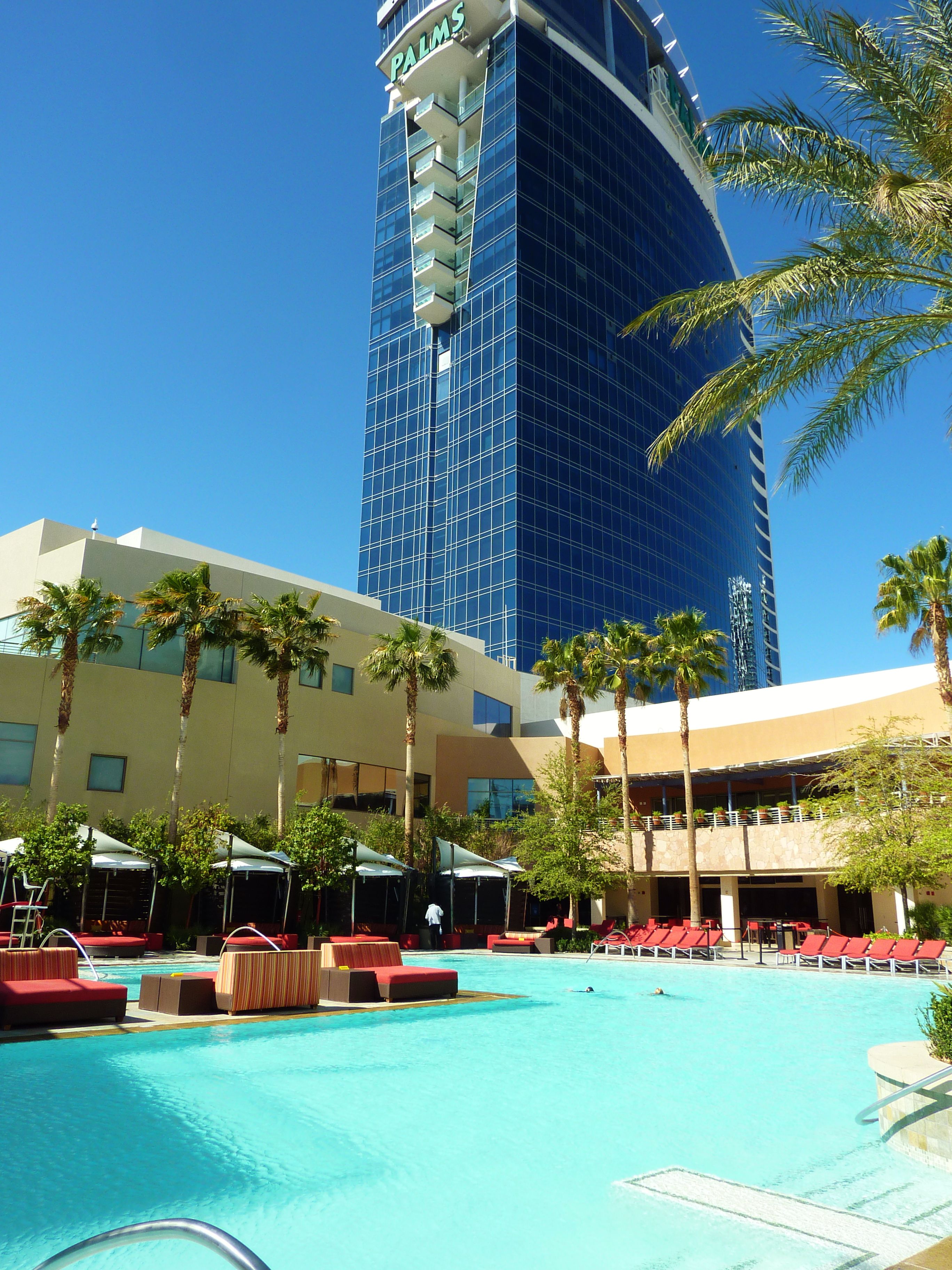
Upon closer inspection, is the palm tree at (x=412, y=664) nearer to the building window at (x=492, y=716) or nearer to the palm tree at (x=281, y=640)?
the palm tree at (x=281, y=640)

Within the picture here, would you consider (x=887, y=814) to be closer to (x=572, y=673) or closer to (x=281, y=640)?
(x=572, y=673)

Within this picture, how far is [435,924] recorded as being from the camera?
32625 millimetres

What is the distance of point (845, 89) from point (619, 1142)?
11.6 metres

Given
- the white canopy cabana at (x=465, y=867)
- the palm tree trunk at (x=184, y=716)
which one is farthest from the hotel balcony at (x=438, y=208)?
the white canopy cabana at (x=465, y=867)

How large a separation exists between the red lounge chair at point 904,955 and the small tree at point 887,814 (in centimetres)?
213

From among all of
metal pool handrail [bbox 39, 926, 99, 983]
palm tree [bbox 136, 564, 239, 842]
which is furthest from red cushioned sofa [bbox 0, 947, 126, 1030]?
palm tree [bbox 136, 564, 239, 842]

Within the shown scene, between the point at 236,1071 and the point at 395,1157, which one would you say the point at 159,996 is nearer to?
the point at 236,1071

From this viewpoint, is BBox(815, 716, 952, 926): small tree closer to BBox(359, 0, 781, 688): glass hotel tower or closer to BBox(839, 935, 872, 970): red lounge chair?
BBox(839, 935, 872, 970): red lounge chair

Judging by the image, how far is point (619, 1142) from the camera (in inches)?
332

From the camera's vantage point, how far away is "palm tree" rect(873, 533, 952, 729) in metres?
29.8

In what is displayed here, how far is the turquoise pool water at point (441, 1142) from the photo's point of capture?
19.8ft

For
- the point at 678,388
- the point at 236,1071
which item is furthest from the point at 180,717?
the point at 678,388

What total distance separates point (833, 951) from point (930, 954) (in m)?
2.43

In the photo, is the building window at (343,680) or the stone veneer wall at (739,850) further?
the building window at (343,680)
